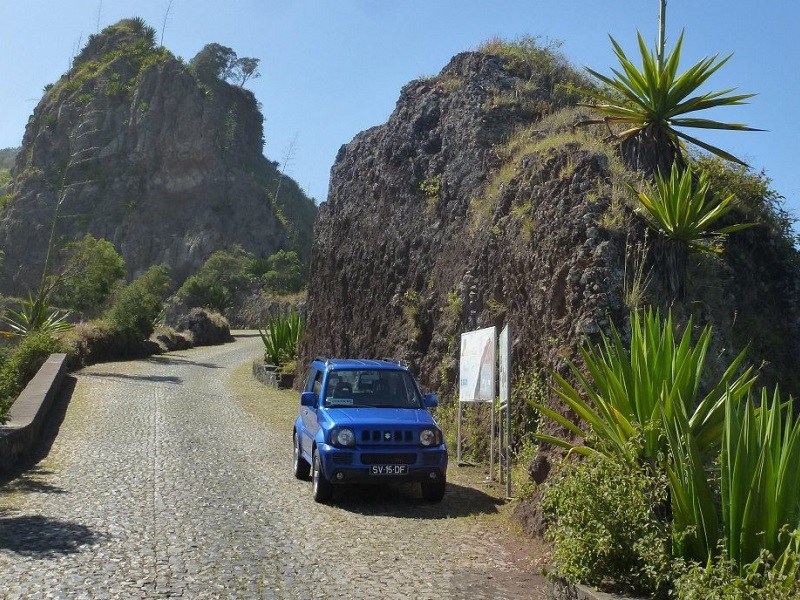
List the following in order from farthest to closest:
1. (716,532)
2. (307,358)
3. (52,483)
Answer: (307,358) < (52,483) < (716,532)

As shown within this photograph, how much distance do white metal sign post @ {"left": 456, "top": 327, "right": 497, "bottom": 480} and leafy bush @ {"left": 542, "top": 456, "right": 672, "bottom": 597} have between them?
4.76 meters

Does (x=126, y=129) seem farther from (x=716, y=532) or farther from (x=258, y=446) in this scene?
(x=716, y=532)

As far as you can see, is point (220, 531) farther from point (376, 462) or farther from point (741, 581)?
point (741, 581)

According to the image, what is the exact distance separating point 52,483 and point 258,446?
4282 mm

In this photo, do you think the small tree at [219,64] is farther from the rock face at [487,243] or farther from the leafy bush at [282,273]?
the rock face at [487,243]

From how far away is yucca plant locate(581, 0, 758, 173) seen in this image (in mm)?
11898

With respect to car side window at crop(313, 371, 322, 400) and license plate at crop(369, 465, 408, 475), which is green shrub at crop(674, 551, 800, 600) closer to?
license plate at crop(369, 465, 408, 475)

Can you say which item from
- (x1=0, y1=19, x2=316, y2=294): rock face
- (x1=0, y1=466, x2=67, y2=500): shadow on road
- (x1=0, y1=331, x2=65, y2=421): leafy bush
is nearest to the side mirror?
(x1=0, y1=466, x2=67, y2=500): shadow on road

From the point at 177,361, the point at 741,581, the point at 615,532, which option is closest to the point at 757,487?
the point at 741,581

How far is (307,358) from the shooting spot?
25.1 meters

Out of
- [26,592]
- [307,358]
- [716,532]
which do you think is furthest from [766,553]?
[307,358]

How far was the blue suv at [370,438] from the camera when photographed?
1002 centimetres

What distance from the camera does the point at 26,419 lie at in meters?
13.2

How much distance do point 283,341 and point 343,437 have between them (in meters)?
18.2
